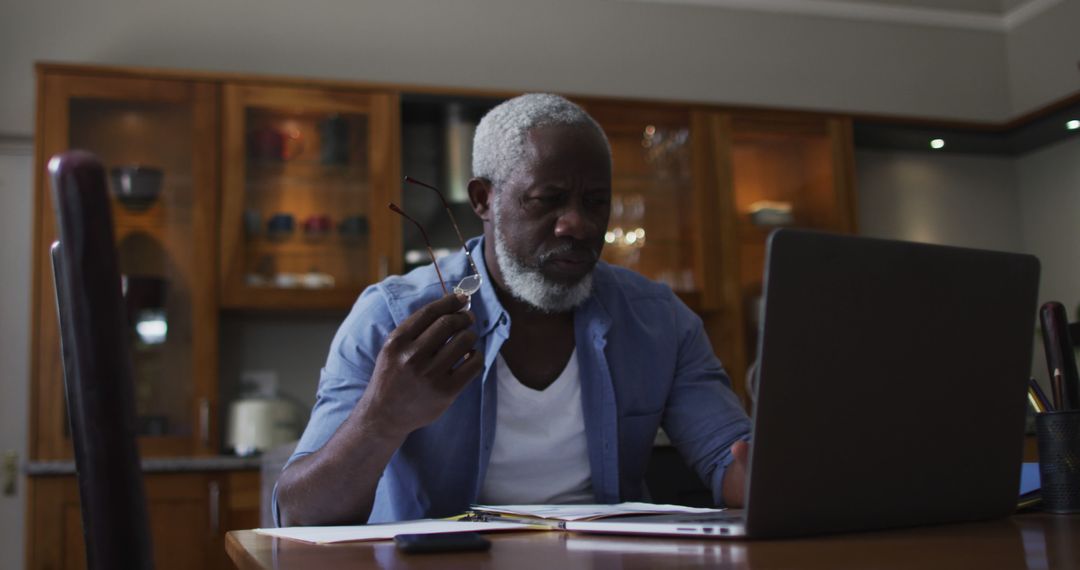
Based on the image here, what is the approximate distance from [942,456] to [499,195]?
87 cm

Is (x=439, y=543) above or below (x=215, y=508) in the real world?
above

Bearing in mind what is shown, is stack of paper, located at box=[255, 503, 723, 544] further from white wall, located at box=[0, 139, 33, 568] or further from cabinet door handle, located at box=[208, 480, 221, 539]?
white wall, located at box=[0, 139, 33, 568]

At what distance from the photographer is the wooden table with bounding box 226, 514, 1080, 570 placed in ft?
2.24

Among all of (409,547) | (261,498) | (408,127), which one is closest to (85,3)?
(408,127)

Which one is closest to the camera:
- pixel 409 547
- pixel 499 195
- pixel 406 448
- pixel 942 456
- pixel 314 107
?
pixel 409 547

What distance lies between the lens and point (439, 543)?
0.78 metres

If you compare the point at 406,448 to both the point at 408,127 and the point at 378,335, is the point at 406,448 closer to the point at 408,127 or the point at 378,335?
the point at 378,335

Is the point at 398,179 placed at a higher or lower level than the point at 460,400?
higher

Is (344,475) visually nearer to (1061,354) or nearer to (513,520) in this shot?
(513,520)

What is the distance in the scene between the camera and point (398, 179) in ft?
10.8

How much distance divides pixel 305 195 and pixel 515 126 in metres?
1.89

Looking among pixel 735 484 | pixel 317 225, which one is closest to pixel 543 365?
pixel 735 484

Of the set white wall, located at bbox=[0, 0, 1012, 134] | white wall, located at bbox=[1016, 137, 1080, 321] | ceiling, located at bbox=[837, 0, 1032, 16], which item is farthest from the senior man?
ceiling, located at bbox=[837, 0, 1032, 16]

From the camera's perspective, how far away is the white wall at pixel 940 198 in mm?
4148
